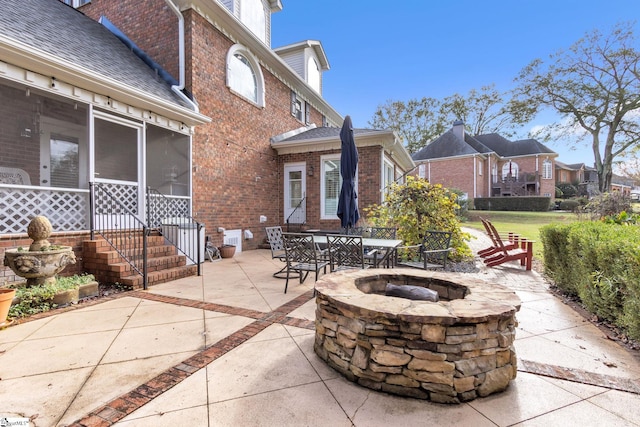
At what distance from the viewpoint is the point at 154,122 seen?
661 centimetres

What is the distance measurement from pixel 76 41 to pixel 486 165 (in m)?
30.4

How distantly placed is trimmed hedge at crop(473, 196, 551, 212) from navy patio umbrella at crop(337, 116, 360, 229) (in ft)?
75.3

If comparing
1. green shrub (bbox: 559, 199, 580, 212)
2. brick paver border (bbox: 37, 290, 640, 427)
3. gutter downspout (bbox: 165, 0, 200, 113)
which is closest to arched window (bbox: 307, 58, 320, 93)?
gutter downspout (bbox: 165, 0, 200, 113)

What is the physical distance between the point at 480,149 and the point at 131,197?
30.0 meters

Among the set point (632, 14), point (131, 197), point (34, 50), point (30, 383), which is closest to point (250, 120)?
point (131, 197)

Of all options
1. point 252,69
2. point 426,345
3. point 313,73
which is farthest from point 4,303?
point 313,73

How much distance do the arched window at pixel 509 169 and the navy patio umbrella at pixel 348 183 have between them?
27883mm

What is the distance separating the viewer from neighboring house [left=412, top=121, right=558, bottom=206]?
86.7ft

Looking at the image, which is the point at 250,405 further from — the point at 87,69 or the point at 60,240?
the point at 87,69

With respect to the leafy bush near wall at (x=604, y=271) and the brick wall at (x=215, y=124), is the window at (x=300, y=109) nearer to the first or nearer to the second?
the brick wall at (x=215, y=124)

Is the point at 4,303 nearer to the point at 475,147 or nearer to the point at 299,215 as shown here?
the point at 299,215

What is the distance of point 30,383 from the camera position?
7.43ft

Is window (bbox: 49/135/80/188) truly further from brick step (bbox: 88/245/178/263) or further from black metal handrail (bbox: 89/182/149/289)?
brick step (bbox: 88/245/178/263)

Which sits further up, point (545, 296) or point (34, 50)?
point (34, 50)
